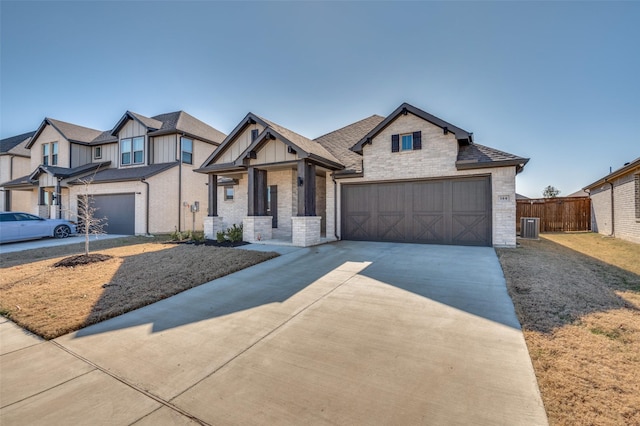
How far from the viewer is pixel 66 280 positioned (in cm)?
630

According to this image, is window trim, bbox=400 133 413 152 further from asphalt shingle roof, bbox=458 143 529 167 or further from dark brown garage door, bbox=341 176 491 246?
asphalt shingle roof, bbox=458 143 529 167

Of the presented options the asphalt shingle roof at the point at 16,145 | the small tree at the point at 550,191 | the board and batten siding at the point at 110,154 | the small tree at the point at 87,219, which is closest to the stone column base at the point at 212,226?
the small tree at the point at 87,219

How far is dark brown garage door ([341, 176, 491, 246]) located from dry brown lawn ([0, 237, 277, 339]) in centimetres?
516

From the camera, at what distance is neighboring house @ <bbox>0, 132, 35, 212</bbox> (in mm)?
22391

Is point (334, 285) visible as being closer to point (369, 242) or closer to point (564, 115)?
point (369, 242)

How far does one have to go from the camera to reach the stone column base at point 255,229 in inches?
466

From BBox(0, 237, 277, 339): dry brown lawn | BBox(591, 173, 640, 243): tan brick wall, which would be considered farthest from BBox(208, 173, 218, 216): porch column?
BBox(591, 173, 640, 243): tan brick wall

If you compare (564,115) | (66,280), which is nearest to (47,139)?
(66,280)

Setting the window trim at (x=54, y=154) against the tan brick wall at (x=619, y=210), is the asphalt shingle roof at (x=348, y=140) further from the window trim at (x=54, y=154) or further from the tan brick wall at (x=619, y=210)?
the window trim at (x=54, y=154)

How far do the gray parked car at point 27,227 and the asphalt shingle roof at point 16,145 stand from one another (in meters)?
14.7

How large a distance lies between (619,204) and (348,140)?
13361mm

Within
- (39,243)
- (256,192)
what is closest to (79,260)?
(256,192)

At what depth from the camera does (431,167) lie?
1094 centimetres

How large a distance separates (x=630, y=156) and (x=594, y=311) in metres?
20.3
